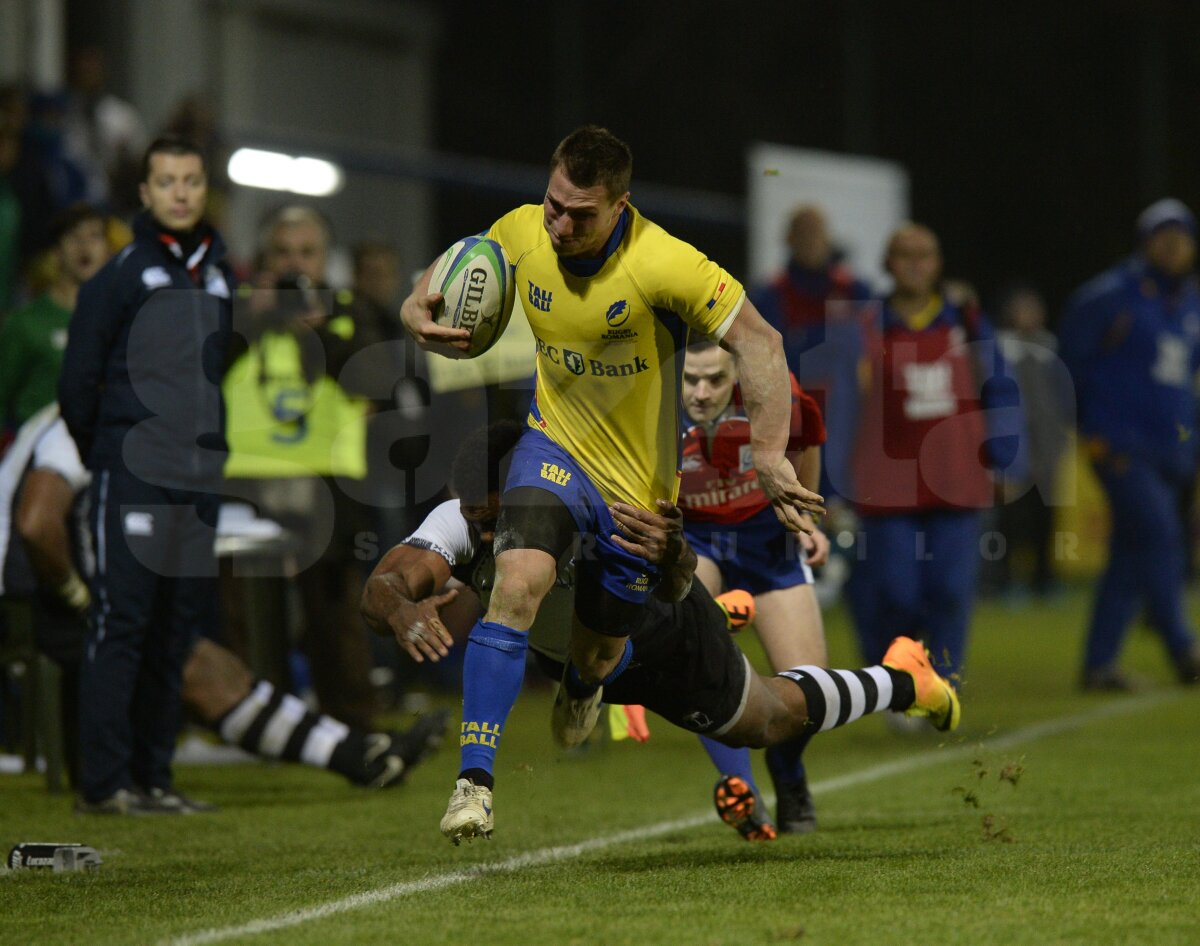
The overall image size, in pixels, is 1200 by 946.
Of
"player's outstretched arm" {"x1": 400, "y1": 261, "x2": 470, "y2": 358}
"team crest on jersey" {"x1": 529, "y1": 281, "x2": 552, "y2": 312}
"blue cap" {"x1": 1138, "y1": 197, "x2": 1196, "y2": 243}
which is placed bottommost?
"player's outstretched arm" {"x1": 400, "y1": 261, "x2": 470, "y2": 358}

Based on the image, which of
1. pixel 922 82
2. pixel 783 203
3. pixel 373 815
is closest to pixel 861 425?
pixel 373 815

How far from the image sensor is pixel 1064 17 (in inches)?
874

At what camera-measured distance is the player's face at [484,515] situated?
17.1ft

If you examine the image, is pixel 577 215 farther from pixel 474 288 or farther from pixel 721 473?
pixel 721 473

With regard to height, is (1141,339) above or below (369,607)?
above

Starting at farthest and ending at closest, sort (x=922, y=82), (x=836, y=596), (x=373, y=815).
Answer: (x=922, y=82)
(x=836, y=596)
(x=373, y=815)

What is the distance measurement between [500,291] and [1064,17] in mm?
18648

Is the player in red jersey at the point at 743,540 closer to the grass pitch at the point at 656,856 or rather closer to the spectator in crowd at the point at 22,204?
the grass pitch at the point at 656,856

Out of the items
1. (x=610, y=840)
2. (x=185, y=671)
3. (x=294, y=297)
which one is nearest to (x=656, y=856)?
(x=610, y=840)

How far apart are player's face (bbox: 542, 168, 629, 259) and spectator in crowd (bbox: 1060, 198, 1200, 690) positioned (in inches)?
278

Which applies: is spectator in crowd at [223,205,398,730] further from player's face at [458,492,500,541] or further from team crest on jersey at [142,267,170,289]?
player's face at [458,492,500,541]

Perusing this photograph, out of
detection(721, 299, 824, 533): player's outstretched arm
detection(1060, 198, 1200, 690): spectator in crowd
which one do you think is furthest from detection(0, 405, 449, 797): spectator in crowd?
detection(1060, 198, 1200, 690): spectator in crowd

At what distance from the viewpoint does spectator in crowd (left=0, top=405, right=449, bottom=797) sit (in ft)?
23.8

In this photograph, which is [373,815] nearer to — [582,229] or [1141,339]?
[582,229]
